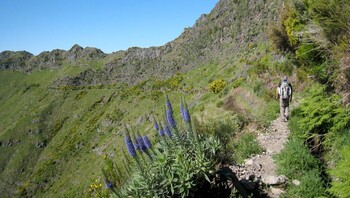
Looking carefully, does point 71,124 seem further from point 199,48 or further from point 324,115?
point 324,115

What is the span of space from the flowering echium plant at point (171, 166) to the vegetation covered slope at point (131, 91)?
343cm

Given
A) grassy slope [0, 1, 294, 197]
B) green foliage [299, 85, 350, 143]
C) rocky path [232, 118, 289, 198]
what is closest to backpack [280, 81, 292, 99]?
rocky path [232, 118, 289, 198]

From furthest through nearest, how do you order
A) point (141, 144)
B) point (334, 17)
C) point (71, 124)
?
point (71, 124), point (334, 17), point (141, 144)

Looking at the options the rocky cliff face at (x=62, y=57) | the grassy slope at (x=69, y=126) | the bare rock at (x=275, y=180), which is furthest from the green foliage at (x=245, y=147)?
the rocky cliff face at (x=62, y=57)

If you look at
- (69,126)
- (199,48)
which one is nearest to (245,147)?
(199,48)

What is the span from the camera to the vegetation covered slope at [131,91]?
806 inches

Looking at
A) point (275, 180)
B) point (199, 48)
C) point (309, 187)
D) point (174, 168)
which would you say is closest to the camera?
point (174, 168)

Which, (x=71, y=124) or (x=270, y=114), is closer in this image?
(x=270, y=114)

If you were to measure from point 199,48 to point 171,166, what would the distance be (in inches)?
2957

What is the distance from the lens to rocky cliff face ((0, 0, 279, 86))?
5612cm

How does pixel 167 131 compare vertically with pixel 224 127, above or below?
above

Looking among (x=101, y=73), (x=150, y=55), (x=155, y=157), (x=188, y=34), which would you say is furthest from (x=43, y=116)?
(x=155, y=157)

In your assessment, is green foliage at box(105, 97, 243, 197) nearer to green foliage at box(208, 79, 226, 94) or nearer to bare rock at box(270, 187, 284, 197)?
bare rock at box(270, 187, 284, 197)

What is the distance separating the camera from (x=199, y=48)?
78500 millimetres
